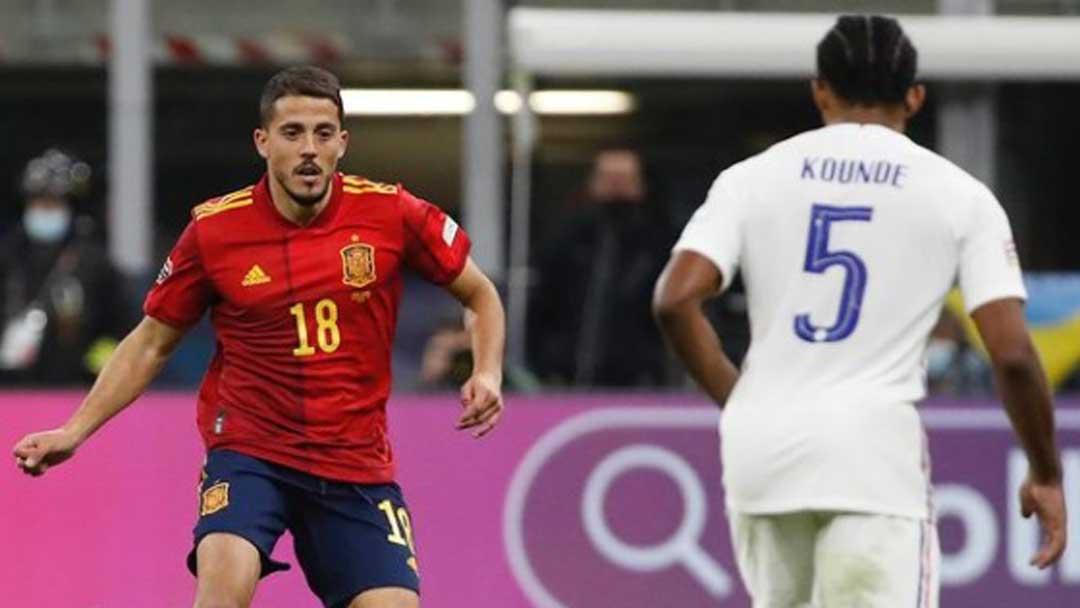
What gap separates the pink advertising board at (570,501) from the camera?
37.0 feet

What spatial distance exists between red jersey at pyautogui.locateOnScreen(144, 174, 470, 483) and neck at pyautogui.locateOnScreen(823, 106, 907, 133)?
1.66m

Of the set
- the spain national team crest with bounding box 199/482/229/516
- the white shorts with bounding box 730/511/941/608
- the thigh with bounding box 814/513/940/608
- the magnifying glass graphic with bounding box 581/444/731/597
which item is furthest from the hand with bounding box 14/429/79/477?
the magnifying glass graphic with bounding box 581/444/731/597

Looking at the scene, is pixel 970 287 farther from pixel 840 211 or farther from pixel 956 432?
pixel 956 432

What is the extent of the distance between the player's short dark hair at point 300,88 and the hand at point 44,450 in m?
0.96

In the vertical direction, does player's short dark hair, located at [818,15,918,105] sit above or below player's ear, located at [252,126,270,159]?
above

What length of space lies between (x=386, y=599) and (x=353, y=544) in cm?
18

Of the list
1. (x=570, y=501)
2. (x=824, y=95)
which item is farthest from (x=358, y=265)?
(x=570, y=501)

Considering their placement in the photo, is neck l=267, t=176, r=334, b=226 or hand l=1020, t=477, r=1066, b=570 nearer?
hand l=1020, t=477, r=1066, b=570

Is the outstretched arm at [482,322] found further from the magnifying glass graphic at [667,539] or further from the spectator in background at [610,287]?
the spectator in background at [610,287]

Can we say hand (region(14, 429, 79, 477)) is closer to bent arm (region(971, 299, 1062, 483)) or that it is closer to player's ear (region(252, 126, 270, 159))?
player's ear (region(252, 126, 270, 159))

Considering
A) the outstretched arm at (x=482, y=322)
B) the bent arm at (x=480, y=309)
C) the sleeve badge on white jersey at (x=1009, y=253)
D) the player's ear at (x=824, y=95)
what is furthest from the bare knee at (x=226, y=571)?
the sleeve badge on white jersey at (x=1009, y=253)

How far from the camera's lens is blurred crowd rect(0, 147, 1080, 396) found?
13.0 meters

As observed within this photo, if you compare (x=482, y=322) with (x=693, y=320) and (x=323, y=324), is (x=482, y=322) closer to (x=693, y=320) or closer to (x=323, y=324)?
(x=323, y=324)

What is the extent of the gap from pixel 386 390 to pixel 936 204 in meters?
1.96
